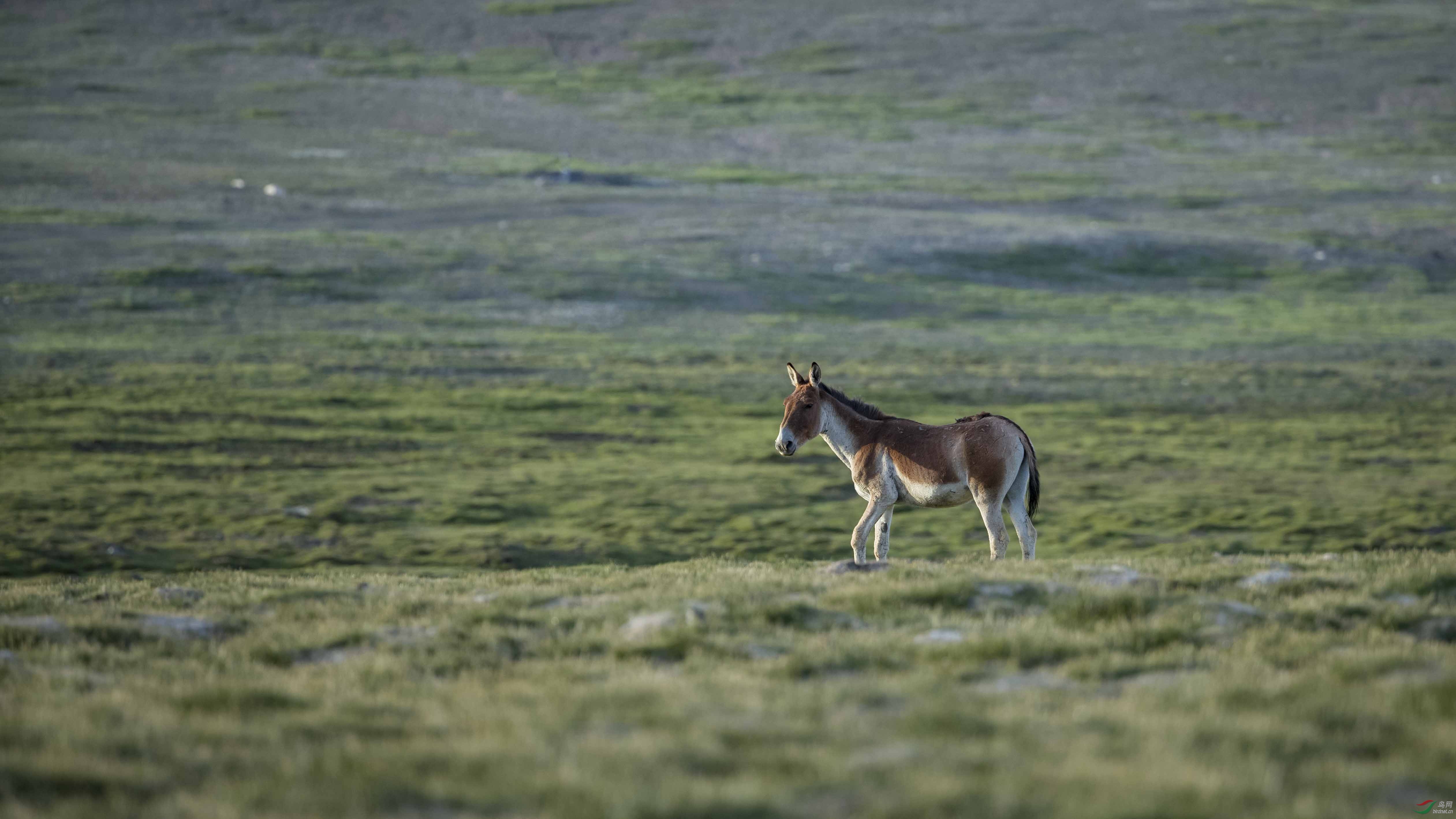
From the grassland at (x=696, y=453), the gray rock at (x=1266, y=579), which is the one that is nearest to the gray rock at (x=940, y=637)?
the grassland at (x=696, y=453)

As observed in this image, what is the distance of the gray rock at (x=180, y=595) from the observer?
13.2 m

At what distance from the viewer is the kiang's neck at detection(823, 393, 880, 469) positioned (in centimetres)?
1675

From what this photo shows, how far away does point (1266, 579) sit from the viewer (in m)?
12.6

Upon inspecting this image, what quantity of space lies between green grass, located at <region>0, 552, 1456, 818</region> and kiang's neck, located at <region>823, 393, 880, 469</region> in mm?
3438

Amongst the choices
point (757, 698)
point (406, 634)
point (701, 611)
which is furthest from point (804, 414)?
point (757, 698)

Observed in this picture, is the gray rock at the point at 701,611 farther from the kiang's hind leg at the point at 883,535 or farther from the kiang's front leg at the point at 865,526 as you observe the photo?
the kiang's hind leg at the point at 883,535

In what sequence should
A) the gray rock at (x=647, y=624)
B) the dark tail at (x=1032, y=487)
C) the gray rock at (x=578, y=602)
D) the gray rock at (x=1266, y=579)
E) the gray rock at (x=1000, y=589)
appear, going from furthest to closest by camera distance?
the dark tail at (x=1032, y=487) < the gray rock at (x=1266, y=579) < the gray rock at (x=578, y=602) < the gray rock at (x=1000, y=589) < the gray rock at (x=647, y=624)

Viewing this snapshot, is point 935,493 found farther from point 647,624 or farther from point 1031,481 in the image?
point 647,624

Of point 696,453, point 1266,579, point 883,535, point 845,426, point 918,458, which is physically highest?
point 845,426

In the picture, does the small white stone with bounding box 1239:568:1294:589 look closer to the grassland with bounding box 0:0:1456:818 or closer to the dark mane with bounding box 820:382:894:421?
the grassland with bounding box 0:0:1456:818

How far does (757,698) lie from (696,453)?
40932mm

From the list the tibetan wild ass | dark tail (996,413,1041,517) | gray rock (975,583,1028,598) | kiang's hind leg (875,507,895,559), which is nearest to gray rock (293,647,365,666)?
gray rock (975,583,1028,598)

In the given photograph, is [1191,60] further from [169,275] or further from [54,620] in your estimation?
[54,620]

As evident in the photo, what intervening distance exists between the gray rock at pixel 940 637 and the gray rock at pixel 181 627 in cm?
614
